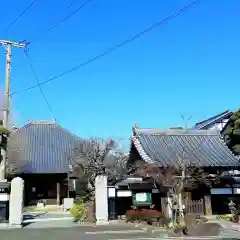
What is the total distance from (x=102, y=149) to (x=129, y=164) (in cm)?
439

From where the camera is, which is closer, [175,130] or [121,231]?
[121,231]

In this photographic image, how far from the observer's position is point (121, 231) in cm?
1959

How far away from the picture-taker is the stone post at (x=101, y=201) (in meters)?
22.7

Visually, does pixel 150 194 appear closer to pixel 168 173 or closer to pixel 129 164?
pixel 168 173

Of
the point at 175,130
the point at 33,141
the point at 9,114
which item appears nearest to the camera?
the point at 9,114

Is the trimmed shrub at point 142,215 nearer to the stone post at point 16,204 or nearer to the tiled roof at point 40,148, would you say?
the stone post at point 16,204

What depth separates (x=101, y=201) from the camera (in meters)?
23.0

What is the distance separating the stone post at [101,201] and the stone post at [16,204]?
4.52 meters

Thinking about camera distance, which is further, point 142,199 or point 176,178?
point 142,199

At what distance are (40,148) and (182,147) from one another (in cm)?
2237

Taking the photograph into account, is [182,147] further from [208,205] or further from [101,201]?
[101,201]

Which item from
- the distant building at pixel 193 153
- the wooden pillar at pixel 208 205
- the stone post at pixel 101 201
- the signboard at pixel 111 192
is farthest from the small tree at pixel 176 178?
the stone post at pixel 101 201

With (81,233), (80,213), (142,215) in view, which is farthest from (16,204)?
(142,215)

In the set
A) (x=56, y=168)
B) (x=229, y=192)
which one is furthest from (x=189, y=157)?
(x=56, y=168)
